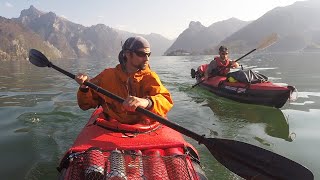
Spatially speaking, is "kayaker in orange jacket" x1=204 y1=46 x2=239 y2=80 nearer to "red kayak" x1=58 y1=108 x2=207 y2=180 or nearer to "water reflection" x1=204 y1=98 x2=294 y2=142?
"water reflection" x1=204 y1=98 x2=294 y2=142

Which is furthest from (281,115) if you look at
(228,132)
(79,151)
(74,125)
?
(79,151)

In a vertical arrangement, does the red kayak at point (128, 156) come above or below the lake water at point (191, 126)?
above

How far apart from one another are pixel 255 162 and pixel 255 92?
27.4ft

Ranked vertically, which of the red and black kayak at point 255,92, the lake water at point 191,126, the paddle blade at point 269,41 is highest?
the paddle blade at point 269,41

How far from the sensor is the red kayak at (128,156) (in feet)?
13.2

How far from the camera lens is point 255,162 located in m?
4.51

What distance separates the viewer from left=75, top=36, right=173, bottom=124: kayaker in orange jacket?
575 cm

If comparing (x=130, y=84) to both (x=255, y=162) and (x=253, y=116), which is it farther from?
(x=253, y=116)

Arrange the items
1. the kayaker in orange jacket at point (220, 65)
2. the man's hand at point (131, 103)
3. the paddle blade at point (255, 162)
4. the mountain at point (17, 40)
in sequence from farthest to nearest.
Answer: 1. the mountain at point (17, 40)
2. the kayaker in orange jacket at point (220, 65)
3. the man's hand at point (131, 103)
4. the paddle blade at point (255, 162)

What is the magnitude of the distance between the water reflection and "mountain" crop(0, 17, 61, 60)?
138 metres

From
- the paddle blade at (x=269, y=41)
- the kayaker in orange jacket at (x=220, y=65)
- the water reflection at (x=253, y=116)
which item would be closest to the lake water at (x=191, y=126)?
the water reflection at (x=253, y=116)

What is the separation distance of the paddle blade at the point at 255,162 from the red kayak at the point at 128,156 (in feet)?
1.42

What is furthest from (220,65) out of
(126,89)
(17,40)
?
(17,40)

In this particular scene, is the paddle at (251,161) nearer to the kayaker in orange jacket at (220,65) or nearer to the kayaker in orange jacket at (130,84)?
the kayaker in orange jacket at (130,84)
